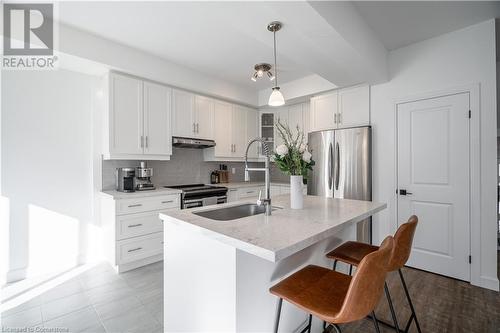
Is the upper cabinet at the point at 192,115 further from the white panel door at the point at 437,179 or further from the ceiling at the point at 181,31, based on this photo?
the white panel door at the point at 437,179

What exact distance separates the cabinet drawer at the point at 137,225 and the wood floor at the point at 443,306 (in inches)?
88.8

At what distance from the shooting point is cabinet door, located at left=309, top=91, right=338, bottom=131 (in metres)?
3.44

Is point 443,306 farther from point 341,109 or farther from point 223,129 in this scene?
point 223,129

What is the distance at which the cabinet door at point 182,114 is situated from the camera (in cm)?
336

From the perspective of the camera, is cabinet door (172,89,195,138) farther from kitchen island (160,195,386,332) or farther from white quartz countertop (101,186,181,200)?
kitchen island (160,195,386,332)

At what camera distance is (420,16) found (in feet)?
7.53

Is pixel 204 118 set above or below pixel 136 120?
above

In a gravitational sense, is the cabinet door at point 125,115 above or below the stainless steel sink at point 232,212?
above

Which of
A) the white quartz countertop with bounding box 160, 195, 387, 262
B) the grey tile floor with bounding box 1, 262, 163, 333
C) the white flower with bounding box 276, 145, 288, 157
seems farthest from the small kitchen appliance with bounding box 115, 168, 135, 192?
the white flower with bounding box 276, 145, 288, 157

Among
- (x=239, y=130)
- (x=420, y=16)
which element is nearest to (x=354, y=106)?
(x=420, y=16)

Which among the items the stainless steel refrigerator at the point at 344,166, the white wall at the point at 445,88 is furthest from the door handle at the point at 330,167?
the white wall at the point at 445,88

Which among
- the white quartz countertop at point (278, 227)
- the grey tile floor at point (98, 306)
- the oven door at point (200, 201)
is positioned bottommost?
the grey tile floor at point (98, 306)

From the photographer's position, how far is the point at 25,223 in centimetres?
254

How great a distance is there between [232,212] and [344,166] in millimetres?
1953
